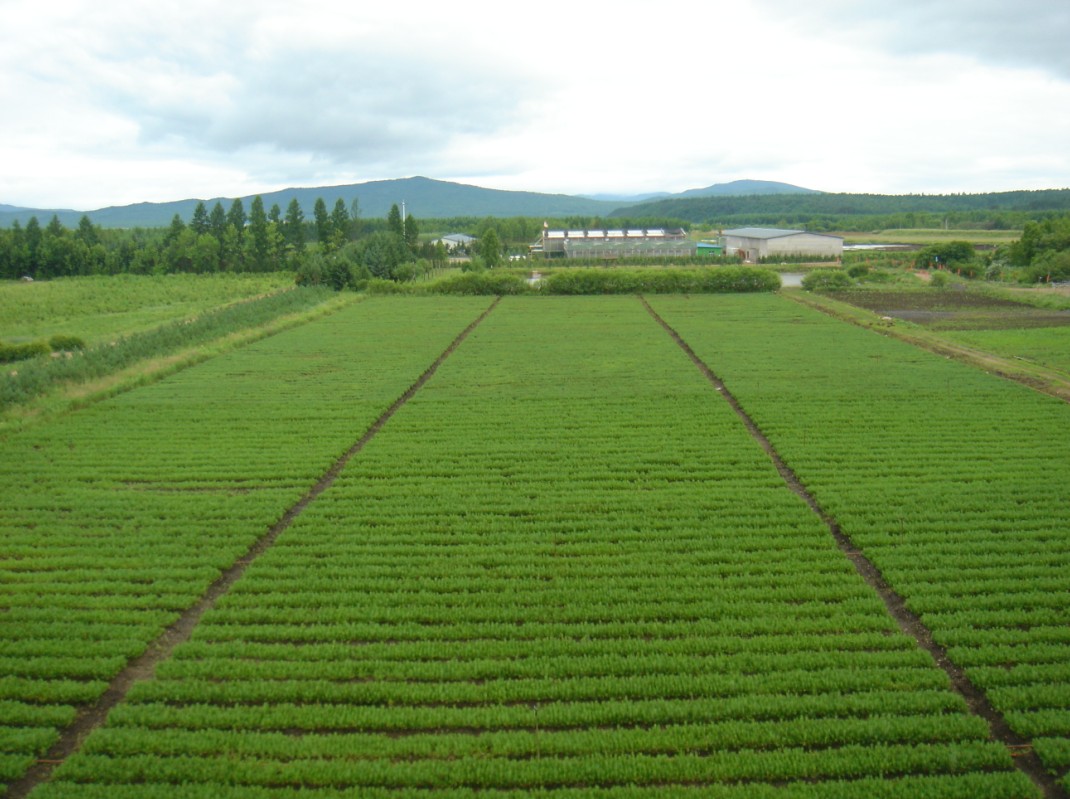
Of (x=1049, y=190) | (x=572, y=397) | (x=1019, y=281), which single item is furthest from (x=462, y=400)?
(x=1049, y=190)

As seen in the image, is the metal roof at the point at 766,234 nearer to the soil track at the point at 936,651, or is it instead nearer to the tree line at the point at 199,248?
the tree line at the point at 199,248

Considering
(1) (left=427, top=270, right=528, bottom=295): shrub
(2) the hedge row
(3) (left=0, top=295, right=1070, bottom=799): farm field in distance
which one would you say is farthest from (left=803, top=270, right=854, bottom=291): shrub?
(3) (left=0, top=295, right=1070, bottom=799): farm field in distance

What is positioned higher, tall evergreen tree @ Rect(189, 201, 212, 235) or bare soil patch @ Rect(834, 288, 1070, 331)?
tall evergreen tree @ Rect(189, 201, 212, 235)

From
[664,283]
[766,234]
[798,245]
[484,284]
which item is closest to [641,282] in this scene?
[664,283]

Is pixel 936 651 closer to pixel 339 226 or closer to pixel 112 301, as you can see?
pixel 112 301

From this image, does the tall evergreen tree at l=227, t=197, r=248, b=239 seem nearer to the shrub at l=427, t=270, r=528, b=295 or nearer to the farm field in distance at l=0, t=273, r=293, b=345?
the farm field in distance at l=0, t=273, r=293, b=345

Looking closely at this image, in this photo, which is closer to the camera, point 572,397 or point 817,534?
point 817,534

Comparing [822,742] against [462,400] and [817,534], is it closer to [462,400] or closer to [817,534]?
[817,534]
